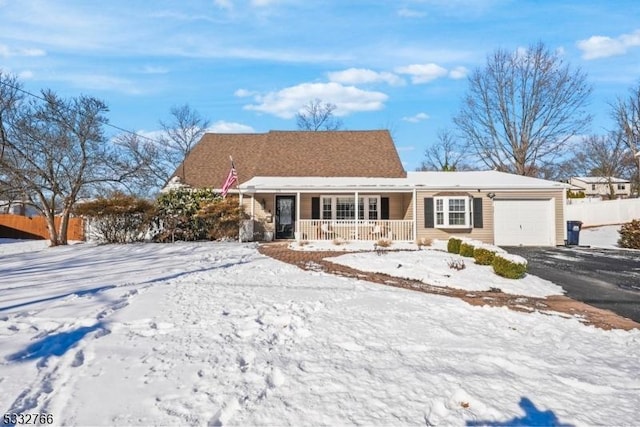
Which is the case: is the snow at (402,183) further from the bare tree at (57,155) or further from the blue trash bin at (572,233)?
the bare tree at (57,155)

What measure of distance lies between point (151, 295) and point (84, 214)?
10.6m

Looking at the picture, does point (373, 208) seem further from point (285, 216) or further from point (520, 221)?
point (520, 221)

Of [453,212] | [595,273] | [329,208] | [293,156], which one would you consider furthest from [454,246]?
[293,156]

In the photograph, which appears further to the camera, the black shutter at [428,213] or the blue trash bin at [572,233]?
the blue trash bin at [572,233]

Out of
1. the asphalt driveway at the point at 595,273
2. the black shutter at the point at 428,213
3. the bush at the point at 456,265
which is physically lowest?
the asphalt driveway at the point at 595,273

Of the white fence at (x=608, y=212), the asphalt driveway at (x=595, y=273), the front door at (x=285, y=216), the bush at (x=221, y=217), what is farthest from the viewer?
the white fence at (x=608, y=212)

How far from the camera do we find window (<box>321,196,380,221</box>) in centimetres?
1689

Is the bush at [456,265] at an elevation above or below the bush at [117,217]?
below

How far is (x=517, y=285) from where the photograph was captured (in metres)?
7.29

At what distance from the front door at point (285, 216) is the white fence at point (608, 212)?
20.8 m

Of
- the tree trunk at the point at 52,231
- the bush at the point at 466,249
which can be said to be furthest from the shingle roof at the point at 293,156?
the bush at the point at 466,249

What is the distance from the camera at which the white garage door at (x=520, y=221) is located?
51.7ft

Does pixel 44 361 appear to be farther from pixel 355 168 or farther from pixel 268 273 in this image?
pixel 355 168

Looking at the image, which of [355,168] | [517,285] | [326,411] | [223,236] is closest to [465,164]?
[355,168]
